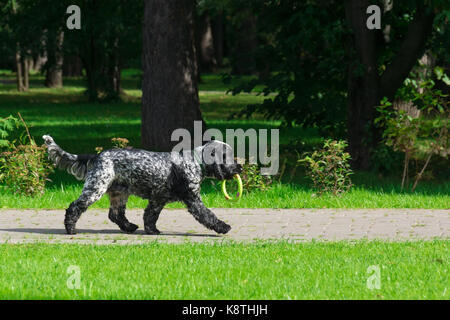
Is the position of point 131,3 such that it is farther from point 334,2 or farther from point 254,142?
point 334,2

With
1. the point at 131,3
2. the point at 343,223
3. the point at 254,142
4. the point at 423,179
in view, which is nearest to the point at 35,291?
the point at 343,223

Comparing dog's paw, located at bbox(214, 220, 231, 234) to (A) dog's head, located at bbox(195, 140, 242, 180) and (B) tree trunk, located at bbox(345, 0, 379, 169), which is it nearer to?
(A) dog's head, located at bbox(195, 140, 242, 180)

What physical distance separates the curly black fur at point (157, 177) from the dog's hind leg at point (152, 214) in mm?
11

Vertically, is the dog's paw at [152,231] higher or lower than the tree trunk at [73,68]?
higher

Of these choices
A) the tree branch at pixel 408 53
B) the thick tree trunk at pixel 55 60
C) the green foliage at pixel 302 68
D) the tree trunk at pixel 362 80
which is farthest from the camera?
the thick tree trunk at pixel 55 60

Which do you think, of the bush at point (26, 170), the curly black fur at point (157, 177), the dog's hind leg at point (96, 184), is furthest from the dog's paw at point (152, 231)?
the bush at point (26, 170)

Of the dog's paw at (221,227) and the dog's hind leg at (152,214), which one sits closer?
the dog's paw at (221,227)

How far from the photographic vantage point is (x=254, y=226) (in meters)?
10.0

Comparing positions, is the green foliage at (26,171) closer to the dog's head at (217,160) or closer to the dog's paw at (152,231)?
the dog's paw at (152,231)

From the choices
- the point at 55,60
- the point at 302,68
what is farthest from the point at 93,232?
the point at 55,60

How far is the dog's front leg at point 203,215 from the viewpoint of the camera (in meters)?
9.09

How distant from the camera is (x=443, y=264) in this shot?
7707 mm

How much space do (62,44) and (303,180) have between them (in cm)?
1959

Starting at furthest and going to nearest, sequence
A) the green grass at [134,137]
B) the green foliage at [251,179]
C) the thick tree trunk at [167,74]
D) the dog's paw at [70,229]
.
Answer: the thick tree trunk at [167,74] < the green foliage at [251,179] < the green grass at [134,137] < the dog's paw at [70,229]
